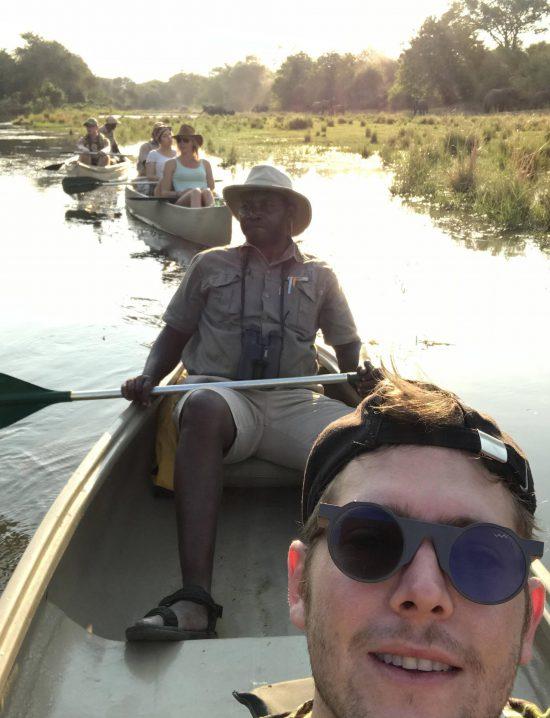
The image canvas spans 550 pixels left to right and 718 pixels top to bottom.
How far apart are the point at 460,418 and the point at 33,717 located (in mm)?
1299

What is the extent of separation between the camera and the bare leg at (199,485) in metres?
2.51

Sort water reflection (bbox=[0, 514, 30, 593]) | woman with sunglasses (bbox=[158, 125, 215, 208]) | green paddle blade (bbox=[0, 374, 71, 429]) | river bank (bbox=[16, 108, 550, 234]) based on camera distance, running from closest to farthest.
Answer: water reflection (bbox=[0, 514, 30, 593]), green paddle blade (bbox=[0, 374, 71, 429]), woman with sunglasses (bbox=[158, 125, 215, 208]), river bank (bbox=[16, 108, 550, 234])

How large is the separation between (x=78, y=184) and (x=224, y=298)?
13892 mm

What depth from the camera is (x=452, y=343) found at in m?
6.54

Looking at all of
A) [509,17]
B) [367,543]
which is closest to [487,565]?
[367,543]

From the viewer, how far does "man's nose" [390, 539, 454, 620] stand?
3.54 ft

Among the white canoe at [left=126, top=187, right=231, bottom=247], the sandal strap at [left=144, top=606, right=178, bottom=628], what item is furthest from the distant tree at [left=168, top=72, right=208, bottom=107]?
the sandal strap at [left=144, top=606, right=178, bottom=628]

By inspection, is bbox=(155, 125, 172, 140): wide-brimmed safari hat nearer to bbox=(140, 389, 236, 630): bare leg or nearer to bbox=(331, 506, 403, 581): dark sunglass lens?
bbox=(140, 389, 236, 630): bare leg

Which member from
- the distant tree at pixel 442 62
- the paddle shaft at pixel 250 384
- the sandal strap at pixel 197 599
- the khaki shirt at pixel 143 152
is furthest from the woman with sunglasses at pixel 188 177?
the distant tree at pixel 442 62

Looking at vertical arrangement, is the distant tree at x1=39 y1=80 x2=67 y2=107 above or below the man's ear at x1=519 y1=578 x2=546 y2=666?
below

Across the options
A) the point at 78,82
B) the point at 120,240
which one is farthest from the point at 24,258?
the point at 78,82

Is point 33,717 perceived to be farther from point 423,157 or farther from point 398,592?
point 423,157

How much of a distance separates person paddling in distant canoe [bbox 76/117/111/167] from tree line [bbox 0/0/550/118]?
26343mm

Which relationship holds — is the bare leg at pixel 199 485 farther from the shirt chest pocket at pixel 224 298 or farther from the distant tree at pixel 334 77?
the distant tree at pixel 334 77
